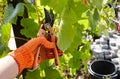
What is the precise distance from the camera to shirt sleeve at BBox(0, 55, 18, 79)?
0.83 meters

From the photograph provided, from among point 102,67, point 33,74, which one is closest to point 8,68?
point 33,74

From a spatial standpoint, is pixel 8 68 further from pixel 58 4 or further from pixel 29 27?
pixel 58 4

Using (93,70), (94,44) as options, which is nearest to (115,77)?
(93,70)

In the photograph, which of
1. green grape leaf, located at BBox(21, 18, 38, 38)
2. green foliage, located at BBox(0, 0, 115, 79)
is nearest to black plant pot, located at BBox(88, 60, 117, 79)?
green foliage, located at BBox(0, 0, 115, 79)

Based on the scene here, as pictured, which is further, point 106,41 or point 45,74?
point 106,41

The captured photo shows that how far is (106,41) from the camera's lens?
3.18 m

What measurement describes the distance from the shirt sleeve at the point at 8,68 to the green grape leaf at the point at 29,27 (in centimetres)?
13

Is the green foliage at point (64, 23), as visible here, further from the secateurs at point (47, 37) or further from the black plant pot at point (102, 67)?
the black plant pot at point (102, 67)

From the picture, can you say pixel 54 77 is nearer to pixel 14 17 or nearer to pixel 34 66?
pixel 34 66

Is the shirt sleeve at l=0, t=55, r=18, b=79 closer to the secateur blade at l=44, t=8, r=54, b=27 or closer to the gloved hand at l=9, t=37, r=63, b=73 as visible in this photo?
the gloved hand at l=9, t=37, r=63, b=73

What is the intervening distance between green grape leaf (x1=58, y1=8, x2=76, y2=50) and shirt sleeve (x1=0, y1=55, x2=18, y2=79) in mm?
282

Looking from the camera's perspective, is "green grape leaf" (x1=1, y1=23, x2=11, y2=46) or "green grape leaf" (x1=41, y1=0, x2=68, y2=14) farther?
"green grape leaf" (x1=1, y1=23, x2=11, y2=46)

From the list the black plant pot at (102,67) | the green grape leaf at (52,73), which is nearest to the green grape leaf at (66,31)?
the green grape leaf at (52,73)

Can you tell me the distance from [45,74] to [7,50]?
0.62ft
